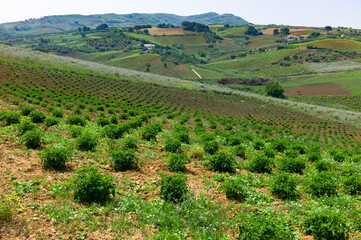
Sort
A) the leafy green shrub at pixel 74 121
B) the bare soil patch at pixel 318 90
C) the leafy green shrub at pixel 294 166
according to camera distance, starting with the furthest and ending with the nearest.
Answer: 1. the bare soil patch at pixel 318 90
2. the leafy green shrub at pixel 74 121
3. the leafy green shrub at pixel 294 166

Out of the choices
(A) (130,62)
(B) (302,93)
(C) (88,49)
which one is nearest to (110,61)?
(A) (130,62)

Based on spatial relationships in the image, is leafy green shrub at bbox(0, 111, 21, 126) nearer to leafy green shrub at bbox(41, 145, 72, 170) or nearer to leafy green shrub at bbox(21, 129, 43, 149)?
leafy green shrub at bbox(21, 129, 43, 149)

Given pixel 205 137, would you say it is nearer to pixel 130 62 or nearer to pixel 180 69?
pixel 180 69

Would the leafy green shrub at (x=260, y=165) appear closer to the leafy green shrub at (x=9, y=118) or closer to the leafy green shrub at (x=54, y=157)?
the leafy green shrub at (x=54, y=157)

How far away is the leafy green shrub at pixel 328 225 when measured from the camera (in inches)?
235

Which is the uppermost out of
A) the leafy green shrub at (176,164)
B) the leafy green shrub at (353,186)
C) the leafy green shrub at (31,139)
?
the leafy green shrub at (31,139)

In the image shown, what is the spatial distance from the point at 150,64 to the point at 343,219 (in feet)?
471

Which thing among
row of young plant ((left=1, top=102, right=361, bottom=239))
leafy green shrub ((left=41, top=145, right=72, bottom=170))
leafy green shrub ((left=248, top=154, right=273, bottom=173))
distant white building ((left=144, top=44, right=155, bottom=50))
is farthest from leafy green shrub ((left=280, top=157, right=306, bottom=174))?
distant white building ((left=144, top=44, right=155, bottom=50))

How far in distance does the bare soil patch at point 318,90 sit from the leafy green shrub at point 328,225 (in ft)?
350

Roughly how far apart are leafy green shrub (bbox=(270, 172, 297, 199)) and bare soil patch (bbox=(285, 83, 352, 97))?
104m

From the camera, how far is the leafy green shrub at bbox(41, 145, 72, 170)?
8562mm

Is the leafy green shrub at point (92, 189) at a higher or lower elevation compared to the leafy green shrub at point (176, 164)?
higher

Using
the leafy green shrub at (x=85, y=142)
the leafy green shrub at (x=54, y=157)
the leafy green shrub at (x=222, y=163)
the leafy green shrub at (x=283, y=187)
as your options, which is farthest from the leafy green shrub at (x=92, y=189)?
the leafy green shrub at (x=283, y=187)

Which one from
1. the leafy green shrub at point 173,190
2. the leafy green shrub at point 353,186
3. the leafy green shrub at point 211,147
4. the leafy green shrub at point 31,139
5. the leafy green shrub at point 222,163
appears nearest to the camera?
the leafy green shrub at point 173,190
